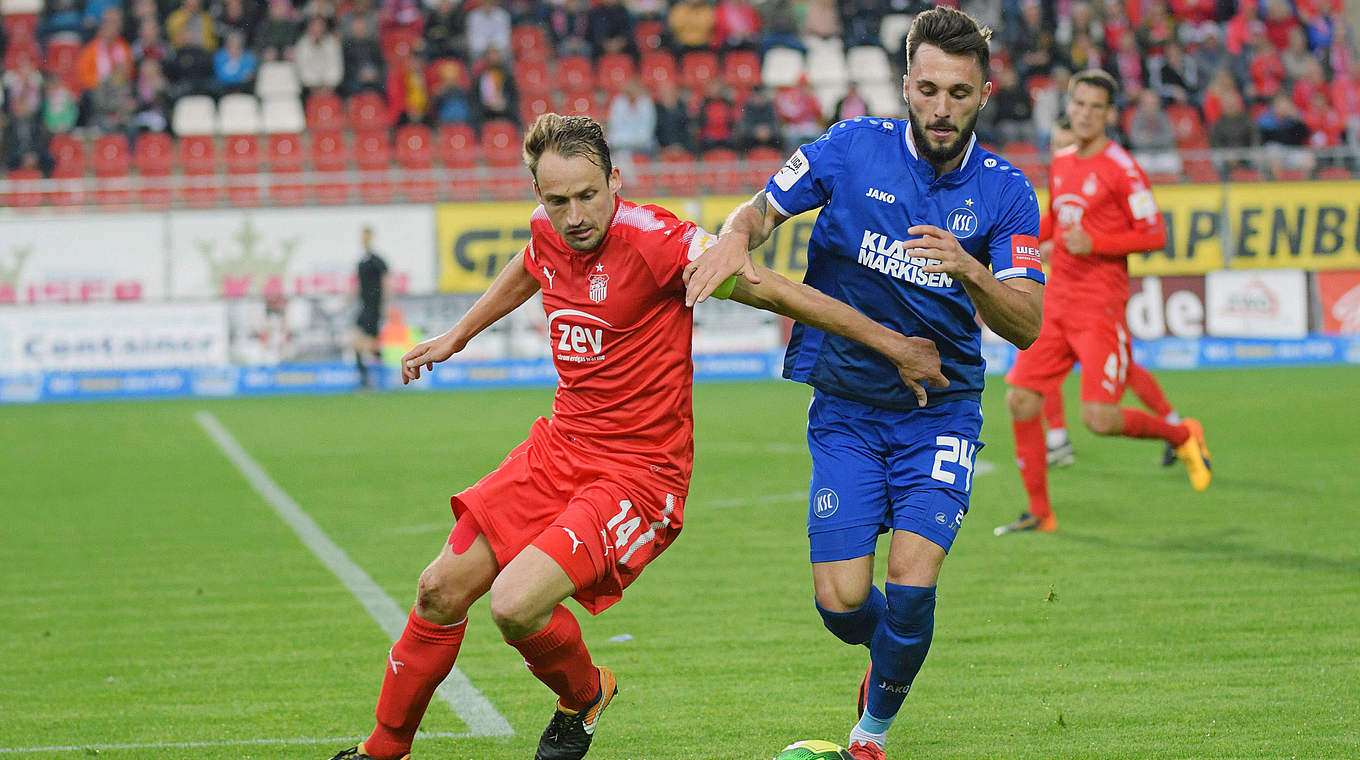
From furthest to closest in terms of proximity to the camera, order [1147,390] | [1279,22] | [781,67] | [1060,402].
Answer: [1279,22], [781,67], [1060,402], [1147,390]

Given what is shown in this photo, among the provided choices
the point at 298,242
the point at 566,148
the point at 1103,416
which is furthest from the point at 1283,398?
the point at 566,148

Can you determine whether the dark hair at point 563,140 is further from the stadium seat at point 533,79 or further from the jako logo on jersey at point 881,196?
the stadium seat at point 533,79

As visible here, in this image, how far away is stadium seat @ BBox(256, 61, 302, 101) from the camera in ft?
74.4

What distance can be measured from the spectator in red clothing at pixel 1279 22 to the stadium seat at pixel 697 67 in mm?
9083

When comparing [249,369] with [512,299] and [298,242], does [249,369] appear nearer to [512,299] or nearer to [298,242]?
[298,242]

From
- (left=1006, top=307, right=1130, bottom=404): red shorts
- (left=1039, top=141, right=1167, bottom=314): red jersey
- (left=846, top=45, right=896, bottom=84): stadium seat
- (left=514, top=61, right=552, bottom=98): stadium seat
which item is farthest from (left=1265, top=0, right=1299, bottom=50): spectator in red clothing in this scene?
(left=1006, top=307, right=1130, bottom=404): red shorts

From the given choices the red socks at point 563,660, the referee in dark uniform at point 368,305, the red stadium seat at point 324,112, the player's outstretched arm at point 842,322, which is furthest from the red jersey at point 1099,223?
the red stadium seat at point 324,112

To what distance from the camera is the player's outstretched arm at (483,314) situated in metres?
→ 5.03

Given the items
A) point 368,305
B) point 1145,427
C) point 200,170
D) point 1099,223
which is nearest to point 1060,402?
point 1145,427

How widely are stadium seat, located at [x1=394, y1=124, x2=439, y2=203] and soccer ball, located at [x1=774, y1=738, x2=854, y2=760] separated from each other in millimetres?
16586

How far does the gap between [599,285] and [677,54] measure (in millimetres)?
20187

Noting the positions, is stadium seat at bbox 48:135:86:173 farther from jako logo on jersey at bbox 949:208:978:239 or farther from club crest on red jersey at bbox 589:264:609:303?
jako logo on jersey at bbox 949:208:978:239

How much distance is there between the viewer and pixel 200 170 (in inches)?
839

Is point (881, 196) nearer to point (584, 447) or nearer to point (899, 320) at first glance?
point (899, 320)
